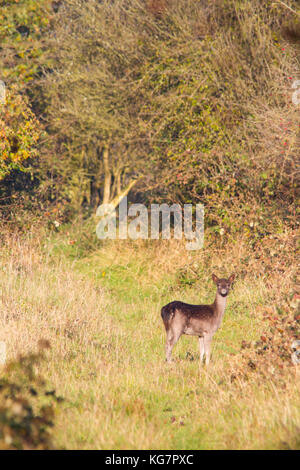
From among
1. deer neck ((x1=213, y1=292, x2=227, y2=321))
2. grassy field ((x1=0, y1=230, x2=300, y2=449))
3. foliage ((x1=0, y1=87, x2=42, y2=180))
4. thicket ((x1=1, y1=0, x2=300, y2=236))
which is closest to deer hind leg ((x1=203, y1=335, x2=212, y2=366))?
grassy field ((x1=0, y1=230, x2=300, y2=449))

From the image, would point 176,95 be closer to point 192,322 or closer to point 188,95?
point 188,95

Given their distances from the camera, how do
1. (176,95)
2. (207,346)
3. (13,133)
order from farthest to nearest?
1. (176,95)
2. (13,133)
3. (207,346)

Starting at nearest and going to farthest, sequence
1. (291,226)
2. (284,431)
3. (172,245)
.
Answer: (284,431) < (291,226) < (172,245)

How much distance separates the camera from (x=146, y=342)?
8.27 metres

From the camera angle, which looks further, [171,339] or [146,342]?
[146,342]

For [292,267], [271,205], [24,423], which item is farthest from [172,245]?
[24,423]

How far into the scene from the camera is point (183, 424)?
5.22 metres

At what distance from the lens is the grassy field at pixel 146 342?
4.85 metres

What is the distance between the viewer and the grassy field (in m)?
4.85

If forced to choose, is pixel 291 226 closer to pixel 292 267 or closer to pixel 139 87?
pixel 292 267

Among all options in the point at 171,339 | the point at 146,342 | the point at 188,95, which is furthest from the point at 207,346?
the point at 188,95

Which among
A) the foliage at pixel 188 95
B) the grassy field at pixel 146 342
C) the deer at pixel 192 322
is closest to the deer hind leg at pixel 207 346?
the deer at pixel 192 322

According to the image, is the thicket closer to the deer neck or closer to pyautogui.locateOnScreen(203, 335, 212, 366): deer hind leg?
the deer neck
